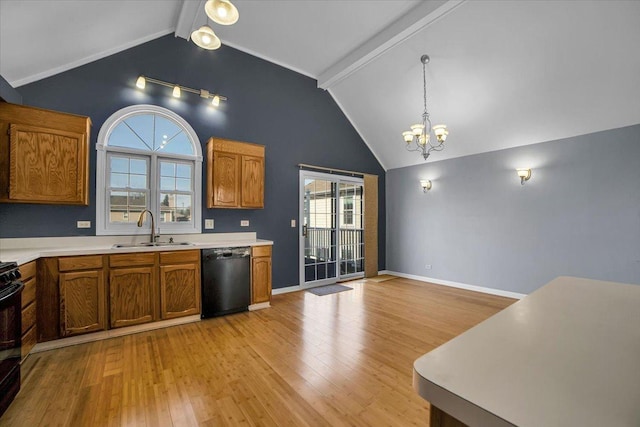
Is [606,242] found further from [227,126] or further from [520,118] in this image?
[227,126]

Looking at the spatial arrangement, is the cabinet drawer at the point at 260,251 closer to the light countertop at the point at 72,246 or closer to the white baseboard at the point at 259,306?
the light countertop at the point at 72,246

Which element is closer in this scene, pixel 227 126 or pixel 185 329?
pixel 185 329

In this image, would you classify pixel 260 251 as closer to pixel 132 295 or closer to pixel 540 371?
pixel 132 295

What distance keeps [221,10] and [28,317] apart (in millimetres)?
3116

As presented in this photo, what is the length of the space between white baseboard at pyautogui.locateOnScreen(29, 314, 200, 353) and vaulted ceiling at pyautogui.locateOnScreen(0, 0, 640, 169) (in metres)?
2.71

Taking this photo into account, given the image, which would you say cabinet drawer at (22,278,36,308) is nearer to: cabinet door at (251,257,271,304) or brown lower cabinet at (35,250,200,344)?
brown lower cabinet at (35,250,200,344)

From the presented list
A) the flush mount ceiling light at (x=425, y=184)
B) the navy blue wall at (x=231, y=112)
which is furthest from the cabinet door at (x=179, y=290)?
the flush mount ceiling light at (x=425, y=184)

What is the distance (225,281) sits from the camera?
3.69 m

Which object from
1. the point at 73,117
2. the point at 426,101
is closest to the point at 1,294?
the point at 73,117

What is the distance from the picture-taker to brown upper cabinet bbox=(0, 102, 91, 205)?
2.74 metres

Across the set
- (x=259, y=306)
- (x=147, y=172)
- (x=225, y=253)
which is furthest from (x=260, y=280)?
(x=147, y=172)

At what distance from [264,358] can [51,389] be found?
63.6 inches

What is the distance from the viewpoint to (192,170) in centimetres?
405

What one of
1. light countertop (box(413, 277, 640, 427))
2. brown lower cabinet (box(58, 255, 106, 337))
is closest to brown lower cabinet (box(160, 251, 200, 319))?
brown lower cabinet (box(58, 255, 106, 337))
